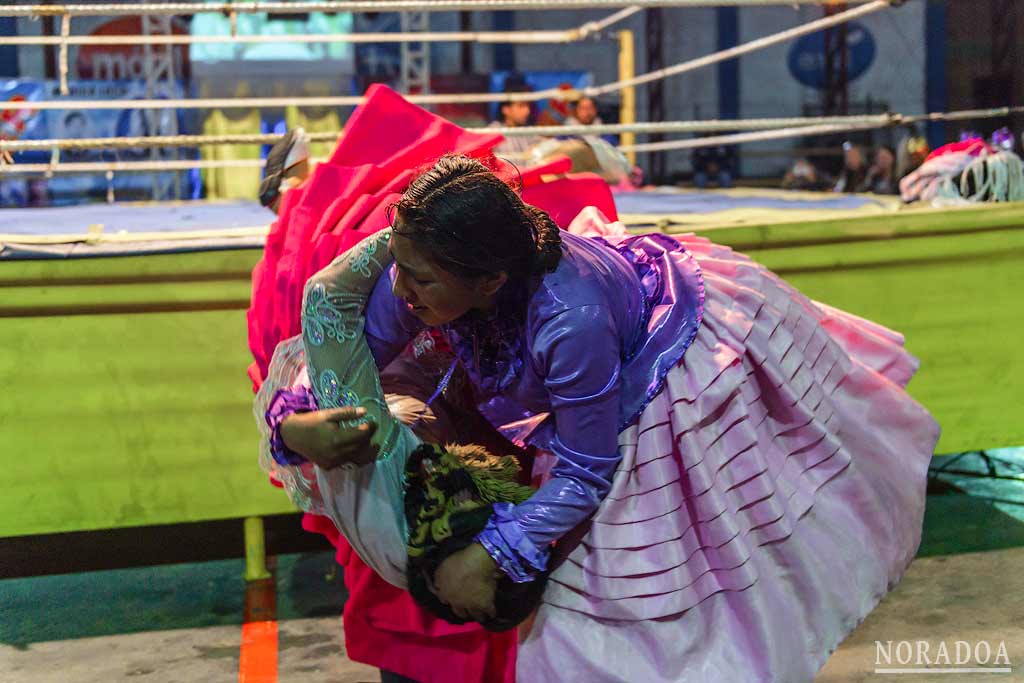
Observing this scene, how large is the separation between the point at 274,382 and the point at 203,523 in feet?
4.56

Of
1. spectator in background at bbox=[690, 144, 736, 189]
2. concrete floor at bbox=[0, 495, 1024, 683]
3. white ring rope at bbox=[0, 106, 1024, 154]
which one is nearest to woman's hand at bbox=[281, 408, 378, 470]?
concrete floor at bbox=[0, 495, 1024, 683]

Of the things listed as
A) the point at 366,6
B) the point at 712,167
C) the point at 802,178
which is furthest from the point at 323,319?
the point at 712,167

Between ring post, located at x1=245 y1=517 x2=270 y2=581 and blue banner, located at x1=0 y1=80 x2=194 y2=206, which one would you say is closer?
ring post, located at x1=245 y1=517 x2=270 y2=581

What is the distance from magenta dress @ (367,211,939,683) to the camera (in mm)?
1274

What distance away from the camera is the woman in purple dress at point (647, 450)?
125 centimetres

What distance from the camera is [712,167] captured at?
30.7 ft

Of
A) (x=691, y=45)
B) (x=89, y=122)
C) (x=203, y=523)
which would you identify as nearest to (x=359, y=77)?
(x=89, y=122)

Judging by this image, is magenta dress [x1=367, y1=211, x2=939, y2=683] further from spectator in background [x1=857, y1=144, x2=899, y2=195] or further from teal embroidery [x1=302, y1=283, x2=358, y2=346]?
spectator in background [x1=857, y1=144, x2=899, y2=195]

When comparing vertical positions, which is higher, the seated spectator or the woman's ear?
the seated spectator

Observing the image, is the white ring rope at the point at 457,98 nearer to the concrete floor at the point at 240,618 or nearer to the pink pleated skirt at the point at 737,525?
the concrete floor at the point at 240,618

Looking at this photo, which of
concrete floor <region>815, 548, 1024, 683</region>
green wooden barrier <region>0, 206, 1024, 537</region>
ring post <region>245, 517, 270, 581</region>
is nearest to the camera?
concrete floor <region>815, 548, 1024, 683</region>

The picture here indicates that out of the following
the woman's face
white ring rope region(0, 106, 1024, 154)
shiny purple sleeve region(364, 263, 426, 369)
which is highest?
white ring rope region(0, 106, 1024, 154)

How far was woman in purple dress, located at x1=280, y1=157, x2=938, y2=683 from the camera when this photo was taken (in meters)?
1.25

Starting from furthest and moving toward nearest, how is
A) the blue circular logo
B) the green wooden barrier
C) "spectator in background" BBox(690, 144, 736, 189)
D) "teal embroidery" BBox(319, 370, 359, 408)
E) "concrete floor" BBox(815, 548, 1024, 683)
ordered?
the blue circular logo
"spectator in background" BBox(690, 144, 736, 189)
the green wooden barrier
"concrete floor" BBox(815, 548, 1024, 683)
"teal embroidery" BBox(319, 370, 359, 408)
